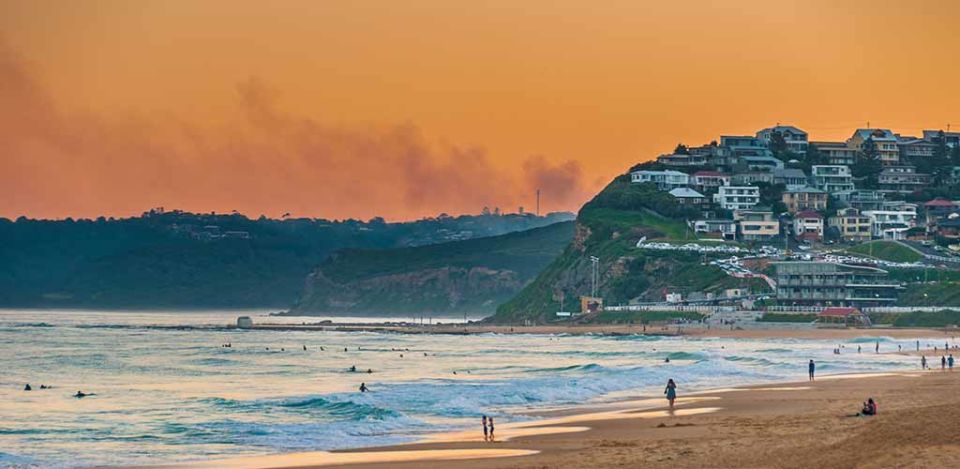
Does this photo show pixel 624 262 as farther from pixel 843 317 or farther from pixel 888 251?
pixel 843 317

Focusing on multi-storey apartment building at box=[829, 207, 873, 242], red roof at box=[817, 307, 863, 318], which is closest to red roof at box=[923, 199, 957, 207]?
multi-storey apartment building at box=[829, 207, 873, 242]

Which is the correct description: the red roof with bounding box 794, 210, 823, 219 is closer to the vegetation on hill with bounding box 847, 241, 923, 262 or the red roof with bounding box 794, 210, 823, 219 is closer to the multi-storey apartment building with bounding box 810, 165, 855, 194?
the vegetation on hill with bounding box 847, 241, 923, 262

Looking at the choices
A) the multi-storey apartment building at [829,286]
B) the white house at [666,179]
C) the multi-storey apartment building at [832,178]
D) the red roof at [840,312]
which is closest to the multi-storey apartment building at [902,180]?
the multi-storey apartment building at [832,178]

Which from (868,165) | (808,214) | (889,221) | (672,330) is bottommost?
(672,330)

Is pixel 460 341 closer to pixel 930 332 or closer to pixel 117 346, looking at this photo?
pixel 117 346

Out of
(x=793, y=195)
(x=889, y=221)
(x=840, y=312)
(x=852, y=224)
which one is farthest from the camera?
(x=793, y=195)

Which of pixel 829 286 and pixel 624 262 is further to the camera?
pixel 624 262

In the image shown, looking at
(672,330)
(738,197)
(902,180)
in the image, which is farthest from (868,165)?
(672,330)

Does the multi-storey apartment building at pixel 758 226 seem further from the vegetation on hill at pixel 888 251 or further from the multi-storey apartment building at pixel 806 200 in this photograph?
the vegetation on hill at pixel 888 251

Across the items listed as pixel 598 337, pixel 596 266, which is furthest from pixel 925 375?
pixel 596 266
